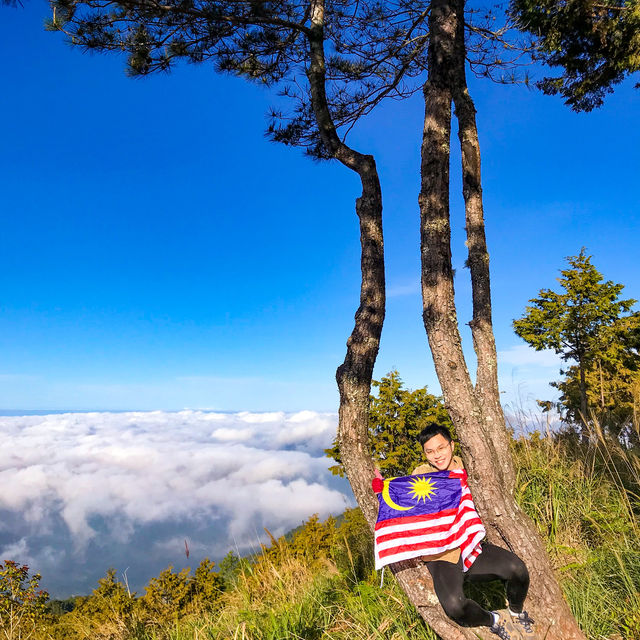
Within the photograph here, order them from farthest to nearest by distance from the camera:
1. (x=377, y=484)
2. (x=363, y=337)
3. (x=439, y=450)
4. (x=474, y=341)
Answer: (x=474, y=341) → (x=363, y=337) → (x=439, y=450) → (x=377, y=484)

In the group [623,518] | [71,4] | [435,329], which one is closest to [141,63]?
[71,4]

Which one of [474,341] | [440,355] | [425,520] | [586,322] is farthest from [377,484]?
[586,322]

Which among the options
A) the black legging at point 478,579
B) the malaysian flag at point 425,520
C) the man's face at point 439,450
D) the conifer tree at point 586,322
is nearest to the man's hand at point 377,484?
the malaysian flag at point 425,520

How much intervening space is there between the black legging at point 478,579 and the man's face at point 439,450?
593mm

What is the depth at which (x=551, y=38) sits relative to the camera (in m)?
5.01

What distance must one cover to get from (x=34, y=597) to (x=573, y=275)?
15652 millimetres

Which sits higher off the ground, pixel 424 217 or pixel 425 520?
pixel 424 217

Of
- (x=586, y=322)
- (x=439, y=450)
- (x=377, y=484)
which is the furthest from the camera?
(x=586, y=322)

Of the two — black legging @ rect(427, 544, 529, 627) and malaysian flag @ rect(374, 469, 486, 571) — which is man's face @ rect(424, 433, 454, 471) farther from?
black legging @ rect(427, 544, 529, 627)

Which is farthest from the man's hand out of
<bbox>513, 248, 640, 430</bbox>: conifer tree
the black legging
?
<bbox>513, 248, 640, 430</bbox>: conifer tree

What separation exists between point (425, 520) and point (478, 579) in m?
0.47

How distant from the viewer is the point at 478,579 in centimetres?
271

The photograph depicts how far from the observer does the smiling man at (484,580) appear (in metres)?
2.58

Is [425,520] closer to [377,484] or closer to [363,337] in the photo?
[377,484]
